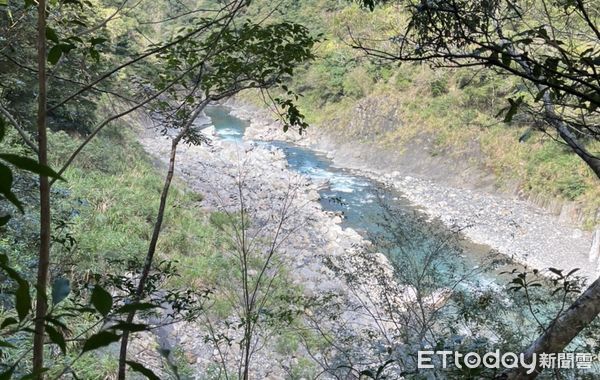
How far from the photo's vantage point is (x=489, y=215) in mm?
9336

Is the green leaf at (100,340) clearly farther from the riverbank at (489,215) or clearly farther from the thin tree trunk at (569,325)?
the riverbank at (489,215)

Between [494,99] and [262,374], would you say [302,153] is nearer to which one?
[494,99]

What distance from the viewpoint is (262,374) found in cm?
464

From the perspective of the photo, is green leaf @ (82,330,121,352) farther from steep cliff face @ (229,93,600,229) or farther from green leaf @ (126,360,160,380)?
steep cliff face @ (229,93,600,229)

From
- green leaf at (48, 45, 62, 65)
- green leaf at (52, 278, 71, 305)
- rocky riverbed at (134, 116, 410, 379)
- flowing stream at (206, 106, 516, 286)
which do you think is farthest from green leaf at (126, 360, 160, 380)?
flowing stream at (206, 106, 516, 286)

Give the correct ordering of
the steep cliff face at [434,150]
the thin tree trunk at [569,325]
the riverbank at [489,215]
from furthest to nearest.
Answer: the steep cliff face at [434,150], the riverbank at [489,215], the thin tree trunk at [569,325]

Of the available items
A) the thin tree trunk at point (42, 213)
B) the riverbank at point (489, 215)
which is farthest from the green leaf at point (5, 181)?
the riverbank at point (489, 215)

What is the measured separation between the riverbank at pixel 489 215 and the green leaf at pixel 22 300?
213 inches

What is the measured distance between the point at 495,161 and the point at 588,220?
3.12 metres

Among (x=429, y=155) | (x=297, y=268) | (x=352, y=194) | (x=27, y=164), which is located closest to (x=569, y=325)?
(x=27, y=164)

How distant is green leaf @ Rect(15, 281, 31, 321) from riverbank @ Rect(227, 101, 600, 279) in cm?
540

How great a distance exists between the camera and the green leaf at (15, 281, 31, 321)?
43 cm

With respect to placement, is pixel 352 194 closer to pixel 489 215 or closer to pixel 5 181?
pixel 489 215

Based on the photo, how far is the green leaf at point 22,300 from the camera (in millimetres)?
431
